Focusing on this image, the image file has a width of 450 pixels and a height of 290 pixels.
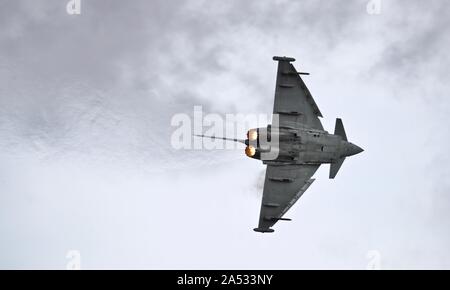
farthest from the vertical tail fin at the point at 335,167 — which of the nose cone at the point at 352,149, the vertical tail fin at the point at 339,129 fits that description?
the vertical tail fin at the point at 339,129

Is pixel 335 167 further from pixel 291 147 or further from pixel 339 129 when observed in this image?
pixel 291 147

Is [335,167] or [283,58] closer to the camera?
[283,58]

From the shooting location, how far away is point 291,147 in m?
69.7

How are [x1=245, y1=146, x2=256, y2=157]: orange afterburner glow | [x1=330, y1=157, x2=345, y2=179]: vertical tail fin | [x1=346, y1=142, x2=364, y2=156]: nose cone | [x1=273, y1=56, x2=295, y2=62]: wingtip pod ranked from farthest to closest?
[x1=346, y1=142, x2=364, y2=156]: nose cone
[x1=330, y1=157, x2=345, y2=179]: vertical tail fin
[x1=273, y1=56, x2=295, y2=62]: wingtip pod
[x1=245, y1=146, x2=256, y2=157]: orange afterburner glow

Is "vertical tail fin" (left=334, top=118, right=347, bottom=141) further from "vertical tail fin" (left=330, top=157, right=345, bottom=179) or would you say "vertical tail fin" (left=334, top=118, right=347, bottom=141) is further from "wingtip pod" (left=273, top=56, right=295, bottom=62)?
"wingtip pod" (left=273, top=56, right=295, bottom=62)

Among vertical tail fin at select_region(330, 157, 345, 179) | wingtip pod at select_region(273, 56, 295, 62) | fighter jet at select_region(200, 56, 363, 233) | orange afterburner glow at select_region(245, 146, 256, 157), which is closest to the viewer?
orange afterburner glow at select_region(245, 146, 256, 157)

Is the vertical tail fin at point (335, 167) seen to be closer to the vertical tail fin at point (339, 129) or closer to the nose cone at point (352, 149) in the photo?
the nose cone at point (352, 149)

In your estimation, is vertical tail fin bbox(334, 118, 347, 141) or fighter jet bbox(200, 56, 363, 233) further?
vertical tail fin bbox(334, 118, 347, 141)

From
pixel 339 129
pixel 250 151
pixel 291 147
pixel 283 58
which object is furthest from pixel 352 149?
pixel 250 151

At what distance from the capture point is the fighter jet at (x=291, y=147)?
2734 inches

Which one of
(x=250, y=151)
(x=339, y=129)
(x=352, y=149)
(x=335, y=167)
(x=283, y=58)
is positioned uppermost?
(x=283, y=58)

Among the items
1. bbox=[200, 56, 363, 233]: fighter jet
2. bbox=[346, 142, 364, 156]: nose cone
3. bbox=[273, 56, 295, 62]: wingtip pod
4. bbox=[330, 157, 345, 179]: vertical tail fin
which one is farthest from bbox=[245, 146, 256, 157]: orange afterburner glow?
bbox=[346, 142, 364, 156]: nose cone

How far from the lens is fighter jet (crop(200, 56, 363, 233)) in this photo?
69.4 meters
